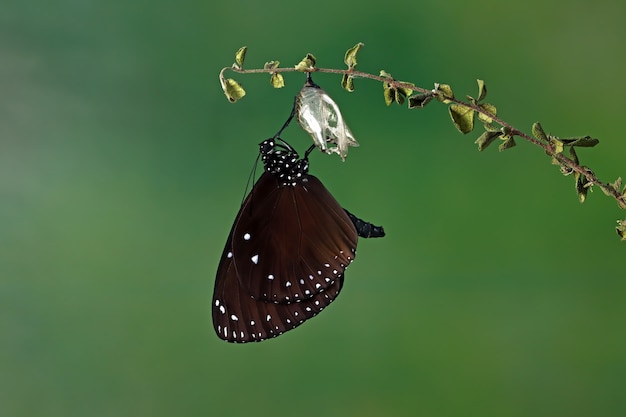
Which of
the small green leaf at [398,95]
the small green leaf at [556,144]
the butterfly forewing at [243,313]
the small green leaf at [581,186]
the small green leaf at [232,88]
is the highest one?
the small green leaf at [232,88]

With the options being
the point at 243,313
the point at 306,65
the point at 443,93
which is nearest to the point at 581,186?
the point at 443,93

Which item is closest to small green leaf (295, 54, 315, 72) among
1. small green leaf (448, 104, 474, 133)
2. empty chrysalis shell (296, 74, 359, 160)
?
empty chrysalis shell (296, 74, 359, 160)

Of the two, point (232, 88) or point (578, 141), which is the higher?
point (232, 88)

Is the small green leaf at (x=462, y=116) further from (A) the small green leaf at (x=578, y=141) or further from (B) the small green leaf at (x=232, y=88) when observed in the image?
(B) the small green leaf at (x=232, y=88)

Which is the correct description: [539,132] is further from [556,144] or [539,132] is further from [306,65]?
[306,65]

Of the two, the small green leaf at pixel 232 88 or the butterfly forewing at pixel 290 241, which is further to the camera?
the butterfly forewing at pixel 290 241

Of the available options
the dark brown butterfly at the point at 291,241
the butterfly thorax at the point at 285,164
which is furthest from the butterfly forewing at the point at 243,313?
the butterfly thorax at the point at 285,164
